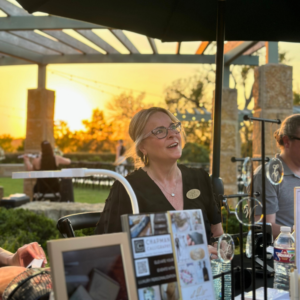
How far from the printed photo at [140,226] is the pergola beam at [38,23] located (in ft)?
16.3

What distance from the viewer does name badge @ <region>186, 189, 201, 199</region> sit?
197 cm

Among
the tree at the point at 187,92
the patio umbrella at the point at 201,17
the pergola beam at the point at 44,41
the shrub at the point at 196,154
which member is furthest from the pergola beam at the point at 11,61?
the shrub at the point at 196,154

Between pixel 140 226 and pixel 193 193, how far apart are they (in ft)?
3.95

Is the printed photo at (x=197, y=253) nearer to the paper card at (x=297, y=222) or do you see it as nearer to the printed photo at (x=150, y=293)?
the printed photo at (x=150, y=293)

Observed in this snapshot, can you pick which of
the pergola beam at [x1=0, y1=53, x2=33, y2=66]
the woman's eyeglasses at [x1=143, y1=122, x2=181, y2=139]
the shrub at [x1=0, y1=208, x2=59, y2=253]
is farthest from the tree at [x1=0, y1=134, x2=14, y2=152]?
the woman's eyeglasses at [x1=143, y1=122, x2=181, y2=139]

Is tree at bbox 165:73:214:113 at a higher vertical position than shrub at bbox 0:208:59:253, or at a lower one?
higher

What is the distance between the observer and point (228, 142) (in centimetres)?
670

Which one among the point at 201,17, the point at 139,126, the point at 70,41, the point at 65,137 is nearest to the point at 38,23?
the point at 70,41

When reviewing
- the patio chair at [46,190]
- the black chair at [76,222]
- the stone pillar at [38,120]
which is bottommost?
the patio chair at [46,190]

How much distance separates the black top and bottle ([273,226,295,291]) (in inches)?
17.2

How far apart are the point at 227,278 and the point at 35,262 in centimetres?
58

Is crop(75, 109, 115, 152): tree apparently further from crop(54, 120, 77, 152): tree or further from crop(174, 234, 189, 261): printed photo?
crop(174, 234, 189, 261): printed photo

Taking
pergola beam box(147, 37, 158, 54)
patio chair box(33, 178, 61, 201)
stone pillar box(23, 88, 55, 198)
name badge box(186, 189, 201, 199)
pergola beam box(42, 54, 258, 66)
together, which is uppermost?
pergola beam box(147, 37, 158, 54)

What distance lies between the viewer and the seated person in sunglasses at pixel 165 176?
6.33 ft
